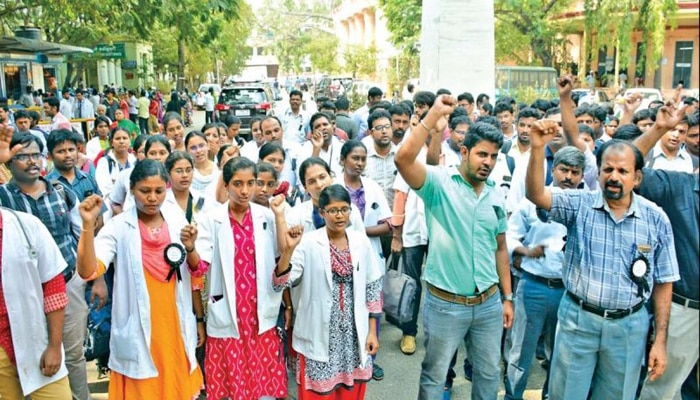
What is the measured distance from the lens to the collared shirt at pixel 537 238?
3.89 m

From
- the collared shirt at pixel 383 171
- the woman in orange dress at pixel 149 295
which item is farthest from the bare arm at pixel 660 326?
the collared shirt at pixel 383 171

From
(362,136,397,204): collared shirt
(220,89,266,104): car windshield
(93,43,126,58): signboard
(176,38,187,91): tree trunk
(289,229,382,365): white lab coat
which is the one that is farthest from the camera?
(176,38,187,91): tree trunk

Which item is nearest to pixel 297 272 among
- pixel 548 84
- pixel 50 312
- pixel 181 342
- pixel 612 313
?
pixel 181 342

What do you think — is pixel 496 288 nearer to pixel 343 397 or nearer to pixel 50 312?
pixel 343 397

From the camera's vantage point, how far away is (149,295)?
3432 mm

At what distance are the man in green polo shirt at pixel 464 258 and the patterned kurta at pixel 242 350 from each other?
1.00 m

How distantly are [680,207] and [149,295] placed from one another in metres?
2.85

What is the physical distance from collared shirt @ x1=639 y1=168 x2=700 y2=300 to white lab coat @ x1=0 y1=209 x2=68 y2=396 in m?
3.13

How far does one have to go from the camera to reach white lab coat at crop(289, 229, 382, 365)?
3.65m

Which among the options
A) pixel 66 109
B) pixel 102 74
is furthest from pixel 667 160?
pixel 102 74

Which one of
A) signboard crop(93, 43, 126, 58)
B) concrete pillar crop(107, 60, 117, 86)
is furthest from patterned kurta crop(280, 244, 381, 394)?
→ concrete pillar crop(107, 60, 117, 86)

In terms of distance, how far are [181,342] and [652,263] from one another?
2552 millimetres

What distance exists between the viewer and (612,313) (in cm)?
→ 317

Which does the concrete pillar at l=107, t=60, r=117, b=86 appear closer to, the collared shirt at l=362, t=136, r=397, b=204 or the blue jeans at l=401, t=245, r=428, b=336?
the collared shirt at l=362, t=136, r=397, b=204
